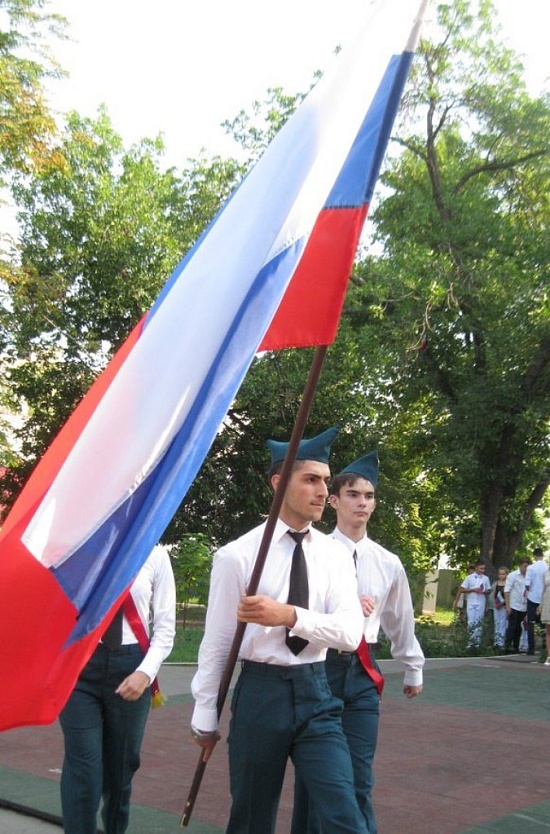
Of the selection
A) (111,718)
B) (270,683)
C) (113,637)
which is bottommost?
(111,718)

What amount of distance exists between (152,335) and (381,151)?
105cm

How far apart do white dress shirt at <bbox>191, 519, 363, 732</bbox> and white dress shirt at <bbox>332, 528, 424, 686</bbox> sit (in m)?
1.29

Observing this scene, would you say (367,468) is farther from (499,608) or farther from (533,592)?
(499,608)

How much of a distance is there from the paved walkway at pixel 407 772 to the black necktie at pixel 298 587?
99.8 inches

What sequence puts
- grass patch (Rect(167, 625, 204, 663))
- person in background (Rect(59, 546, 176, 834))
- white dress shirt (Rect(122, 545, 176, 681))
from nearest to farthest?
person in background (Rect(59, 546, 176, 834))
white dress shirt (Rect(122, 545, 176, 681))
grass patch (Rect(167, 625, 204, 663))

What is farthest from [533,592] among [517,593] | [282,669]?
[282,669]

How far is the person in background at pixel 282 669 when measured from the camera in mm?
4132

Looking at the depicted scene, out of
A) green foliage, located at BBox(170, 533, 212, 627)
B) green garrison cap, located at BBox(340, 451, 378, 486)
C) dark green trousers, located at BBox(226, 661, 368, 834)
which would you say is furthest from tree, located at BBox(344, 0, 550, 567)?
dark green trousers, located at BBox(226, 661, 368, 834)

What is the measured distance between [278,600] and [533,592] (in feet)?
51.6

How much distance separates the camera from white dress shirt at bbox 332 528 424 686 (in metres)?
5.96

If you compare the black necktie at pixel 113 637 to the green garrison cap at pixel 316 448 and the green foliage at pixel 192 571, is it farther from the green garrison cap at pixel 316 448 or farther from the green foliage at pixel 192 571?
the green foliage at pixel 192 571

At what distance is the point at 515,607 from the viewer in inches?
768

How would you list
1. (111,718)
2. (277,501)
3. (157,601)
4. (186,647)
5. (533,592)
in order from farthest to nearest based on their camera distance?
1. (533,592)
2. (186,647)
3. (157,601)
4. (111,718)
5. (277,501)

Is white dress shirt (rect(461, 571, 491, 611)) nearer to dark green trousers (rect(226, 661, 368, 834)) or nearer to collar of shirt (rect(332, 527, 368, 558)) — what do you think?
collar of shirt (rect(332, 527, 368, 558))
